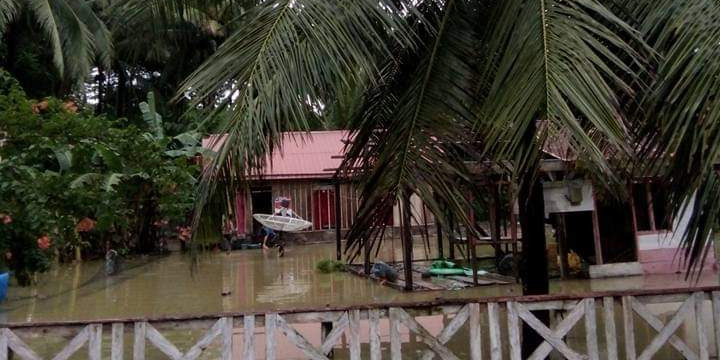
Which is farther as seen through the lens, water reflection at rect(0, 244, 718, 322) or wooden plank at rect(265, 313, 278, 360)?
water reflection at rect(0, 244, 718, 322)

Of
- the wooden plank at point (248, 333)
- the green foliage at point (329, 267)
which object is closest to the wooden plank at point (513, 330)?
the wooden plank at point (248, 333)

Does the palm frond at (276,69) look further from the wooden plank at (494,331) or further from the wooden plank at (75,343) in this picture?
the wooden plank at (494,331)

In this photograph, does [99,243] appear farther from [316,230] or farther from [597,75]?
[597,75]

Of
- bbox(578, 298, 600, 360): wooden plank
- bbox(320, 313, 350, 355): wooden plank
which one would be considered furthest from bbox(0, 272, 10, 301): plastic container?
bbox(578, 298, 600, 360): wooden plank

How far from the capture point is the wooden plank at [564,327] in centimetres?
426

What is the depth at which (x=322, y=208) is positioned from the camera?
2258 centimetres

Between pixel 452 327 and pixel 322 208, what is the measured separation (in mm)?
18432

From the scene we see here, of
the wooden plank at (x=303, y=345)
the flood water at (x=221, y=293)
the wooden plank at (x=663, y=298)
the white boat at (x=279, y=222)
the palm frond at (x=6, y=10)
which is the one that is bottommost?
the flood water at (x=221, y=293)

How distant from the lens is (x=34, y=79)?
25.0 metres

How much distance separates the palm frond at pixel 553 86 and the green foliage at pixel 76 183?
5.41 meters

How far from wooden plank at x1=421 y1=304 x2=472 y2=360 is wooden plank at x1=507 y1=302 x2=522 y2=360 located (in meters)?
0.27

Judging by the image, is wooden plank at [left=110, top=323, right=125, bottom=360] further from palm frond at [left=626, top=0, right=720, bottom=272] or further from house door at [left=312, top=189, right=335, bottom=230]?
house door at [left=312, top=189, right=335, bottom=230]

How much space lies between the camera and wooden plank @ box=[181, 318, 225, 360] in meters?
4.23

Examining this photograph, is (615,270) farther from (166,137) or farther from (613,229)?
(166,137)
